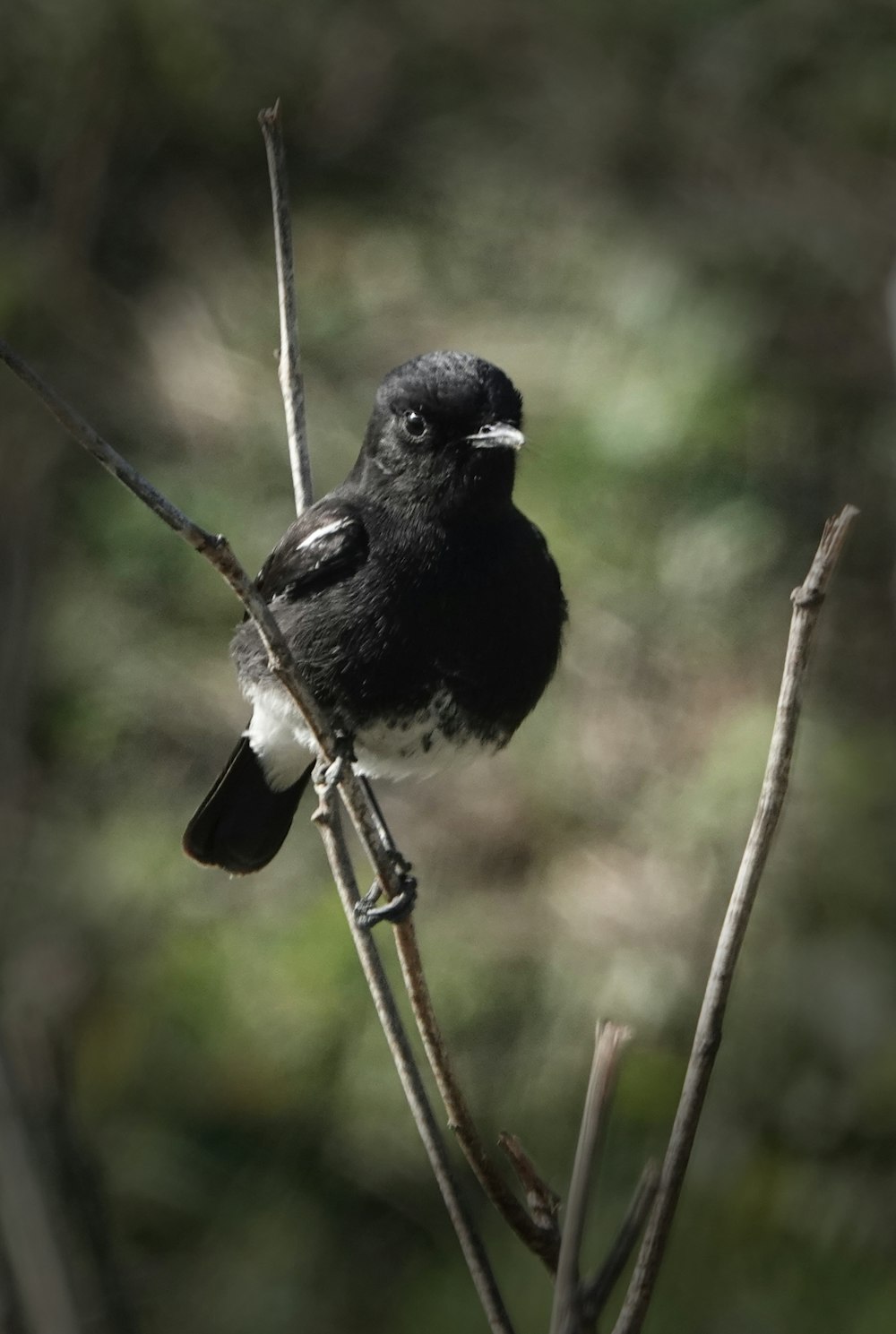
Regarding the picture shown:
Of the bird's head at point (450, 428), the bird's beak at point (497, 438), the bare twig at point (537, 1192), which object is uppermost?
the bird's head at point (450, 428)

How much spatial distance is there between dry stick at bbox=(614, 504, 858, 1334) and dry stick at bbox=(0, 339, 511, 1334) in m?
0.17

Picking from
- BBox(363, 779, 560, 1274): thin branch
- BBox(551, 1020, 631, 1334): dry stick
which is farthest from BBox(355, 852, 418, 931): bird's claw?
BBox(551, 1020, 631, 1334): dry stick

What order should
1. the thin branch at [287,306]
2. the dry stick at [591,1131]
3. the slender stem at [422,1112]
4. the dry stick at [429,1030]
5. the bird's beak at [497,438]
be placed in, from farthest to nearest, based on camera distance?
the bird's beak at [497,438] < the thin branch at [287,306] < the dry stick at [429,1030] < the slender stem at [422,1112] < the dry stick at [591,1131]

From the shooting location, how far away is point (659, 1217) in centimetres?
154

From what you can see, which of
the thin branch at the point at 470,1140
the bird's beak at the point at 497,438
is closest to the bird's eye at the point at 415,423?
the bird's beak at the point at 497,438

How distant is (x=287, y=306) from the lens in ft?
7.51

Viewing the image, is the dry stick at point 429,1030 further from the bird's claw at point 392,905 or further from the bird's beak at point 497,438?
the bird's beak at point 497,438

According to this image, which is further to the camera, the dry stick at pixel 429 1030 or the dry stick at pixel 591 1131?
the dry stick at pixel 429 1030

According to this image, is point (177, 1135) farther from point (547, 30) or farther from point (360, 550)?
point (547, 30)

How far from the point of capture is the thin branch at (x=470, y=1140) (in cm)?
174

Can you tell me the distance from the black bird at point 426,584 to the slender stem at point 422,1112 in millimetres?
889

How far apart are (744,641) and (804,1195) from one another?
238 cm

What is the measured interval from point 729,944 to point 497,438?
1463 millimetres

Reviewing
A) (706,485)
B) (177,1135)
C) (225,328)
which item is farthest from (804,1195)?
(225,328)
